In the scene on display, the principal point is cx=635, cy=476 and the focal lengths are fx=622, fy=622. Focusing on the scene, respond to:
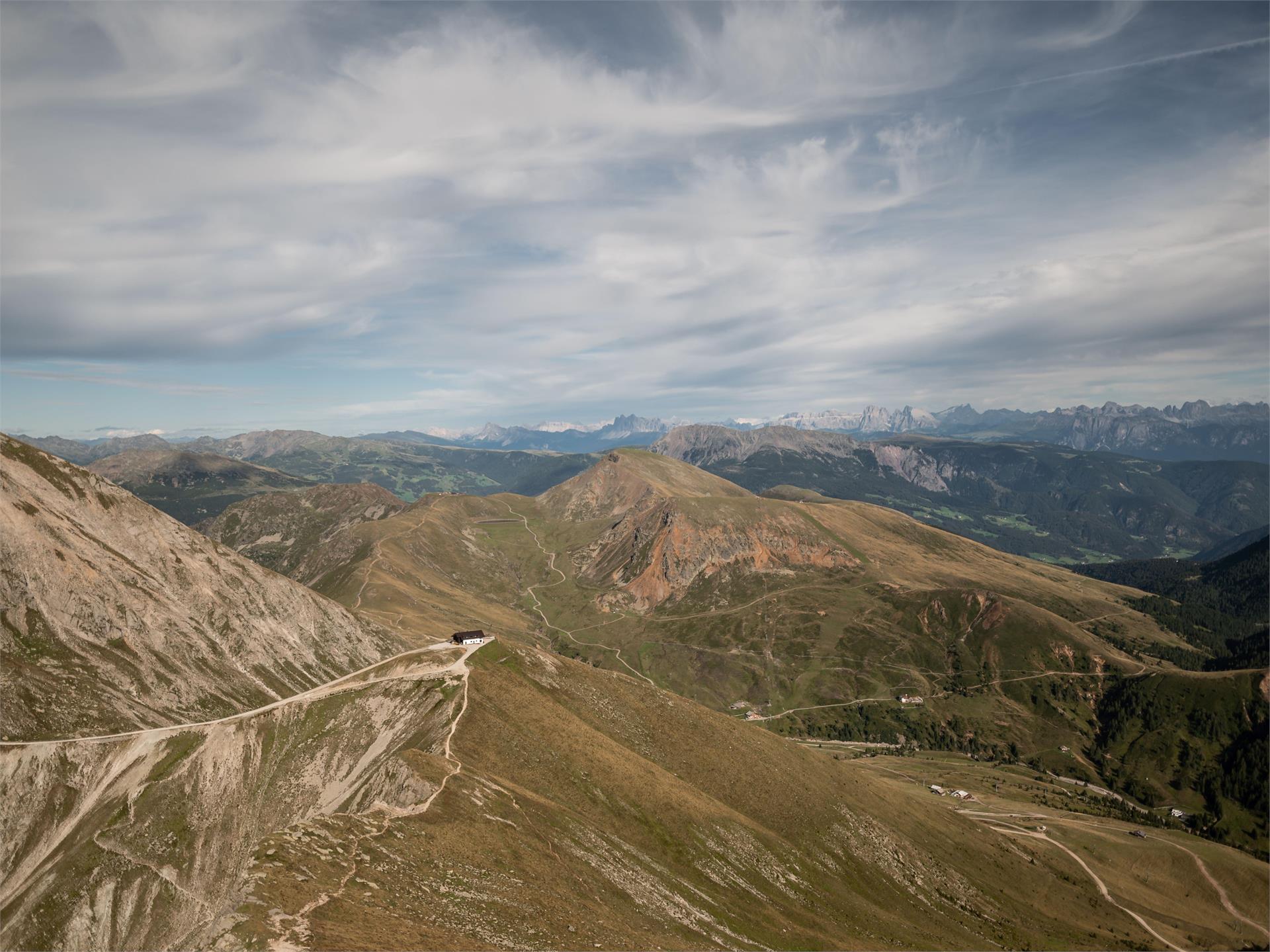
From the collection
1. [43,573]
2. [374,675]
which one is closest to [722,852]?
[374,675]

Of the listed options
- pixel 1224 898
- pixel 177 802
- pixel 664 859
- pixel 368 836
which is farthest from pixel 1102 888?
pixel 177 802

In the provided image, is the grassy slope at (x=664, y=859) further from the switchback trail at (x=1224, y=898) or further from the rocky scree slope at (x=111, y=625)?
the rocky scree slope at (x=111, y=625)

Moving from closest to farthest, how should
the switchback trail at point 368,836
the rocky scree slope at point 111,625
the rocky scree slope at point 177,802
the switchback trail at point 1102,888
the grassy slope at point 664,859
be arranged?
the switchback trail at point 368,836
the grassy slope at point 664,859
the rocky scree slope at point 177,802
the rocky scree slope at point 111,625
the switchback trail at point 1102,888

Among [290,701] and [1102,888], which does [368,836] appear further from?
[1102,888]

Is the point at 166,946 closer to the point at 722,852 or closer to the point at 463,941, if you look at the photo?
the point at 463,941

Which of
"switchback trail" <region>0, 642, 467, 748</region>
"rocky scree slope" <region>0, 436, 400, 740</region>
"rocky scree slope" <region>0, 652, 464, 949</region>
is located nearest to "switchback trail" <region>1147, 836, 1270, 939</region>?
"rocky scree slope" <region>0, 652, 464, 949</region>

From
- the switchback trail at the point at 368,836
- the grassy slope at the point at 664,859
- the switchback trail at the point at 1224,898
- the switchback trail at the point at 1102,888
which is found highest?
the switchback trail at the point at 368,836

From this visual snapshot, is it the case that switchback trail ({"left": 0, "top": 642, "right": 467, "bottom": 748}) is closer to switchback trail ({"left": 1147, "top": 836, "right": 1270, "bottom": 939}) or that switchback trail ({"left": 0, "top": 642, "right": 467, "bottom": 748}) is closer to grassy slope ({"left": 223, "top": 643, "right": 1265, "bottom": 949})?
grassy slope ({"left": 223, "top": 643, "right": 1265, "bottom": 949})

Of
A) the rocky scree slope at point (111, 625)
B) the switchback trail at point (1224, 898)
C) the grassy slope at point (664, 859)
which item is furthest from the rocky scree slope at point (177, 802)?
the switchback trail at point (1224, 898)

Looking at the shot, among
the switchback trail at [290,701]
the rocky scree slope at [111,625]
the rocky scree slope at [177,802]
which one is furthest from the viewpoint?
the rocky scree slope at [111,625]
